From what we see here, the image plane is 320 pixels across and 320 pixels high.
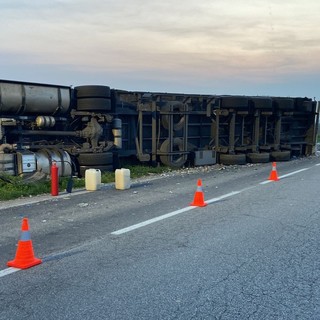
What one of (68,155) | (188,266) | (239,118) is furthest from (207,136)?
(188,266)

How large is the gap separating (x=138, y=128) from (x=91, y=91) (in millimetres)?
2663

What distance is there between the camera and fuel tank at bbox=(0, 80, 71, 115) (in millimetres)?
11172

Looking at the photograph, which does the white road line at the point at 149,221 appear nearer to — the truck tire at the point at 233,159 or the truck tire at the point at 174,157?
the truck tire at the point at 174,157

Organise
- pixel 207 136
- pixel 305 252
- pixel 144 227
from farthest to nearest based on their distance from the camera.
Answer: pixel 207 136 → pixel 144 227 → pixel 305 252

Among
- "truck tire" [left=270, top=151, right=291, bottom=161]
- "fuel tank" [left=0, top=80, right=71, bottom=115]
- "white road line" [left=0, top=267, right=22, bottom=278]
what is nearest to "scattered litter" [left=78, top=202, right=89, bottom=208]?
"white road line" [left=0, top=267, right=22, bottom=278]

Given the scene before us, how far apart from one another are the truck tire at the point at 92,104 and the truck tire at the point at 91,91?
124 mm

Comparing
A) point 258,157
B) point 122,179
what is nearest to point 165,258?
point 122,179

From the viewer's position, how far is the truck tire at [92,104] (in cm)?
1270

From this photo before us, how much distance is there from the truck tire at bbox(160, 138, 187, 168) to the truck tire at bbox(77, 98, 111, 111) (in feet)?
10.7

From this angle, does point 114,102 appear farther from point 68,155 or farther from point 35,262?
point 35,262

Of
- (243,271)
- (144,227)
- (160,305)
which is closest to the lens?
(160,305)

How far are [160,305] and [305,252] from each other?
7.63 ft

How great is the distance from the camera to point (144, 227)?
639cm

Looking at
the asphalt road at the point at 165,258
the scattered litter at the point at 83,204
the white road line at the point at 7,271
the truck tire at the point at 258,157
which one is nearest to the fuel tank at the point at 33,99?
the asphalt road at the point at 165,258
